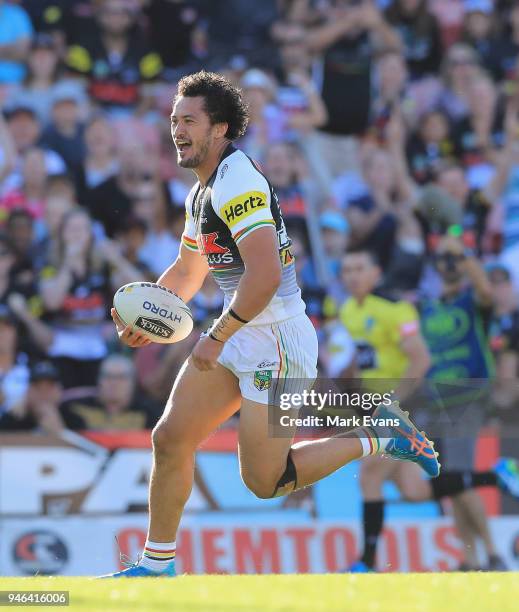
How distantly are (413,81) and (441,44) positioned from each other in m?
0.64

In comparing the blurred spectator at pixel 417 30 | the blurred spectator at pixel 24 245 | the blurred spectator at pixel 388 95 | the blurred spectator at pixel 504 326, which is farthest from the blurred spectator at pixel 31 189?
the blurred spectator at pixel 417 30

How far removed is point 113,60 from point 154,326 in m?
7.41

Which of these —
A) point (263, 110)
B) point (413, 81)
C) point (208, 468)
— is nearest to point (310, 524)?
point (208, 468)

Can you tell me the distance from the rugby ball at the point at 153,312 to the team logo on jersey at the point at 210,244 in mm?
318

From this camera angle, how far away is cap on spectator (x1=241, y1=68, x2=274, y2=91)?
43.0ft

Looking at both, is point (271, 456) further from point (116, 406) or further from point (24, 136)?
point (24, 136)

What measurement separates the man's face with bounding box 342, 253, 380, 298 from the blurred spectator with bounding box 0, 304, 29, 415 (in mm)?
2935

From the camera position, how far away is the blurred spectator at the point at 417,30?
1461 centimetres

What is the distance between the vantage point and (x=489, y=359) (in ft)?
39.0

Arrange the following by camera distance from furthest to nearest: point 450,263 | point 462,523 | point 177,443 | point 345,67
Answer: point 345,67
point 450,263
point 462,523
point 177,443

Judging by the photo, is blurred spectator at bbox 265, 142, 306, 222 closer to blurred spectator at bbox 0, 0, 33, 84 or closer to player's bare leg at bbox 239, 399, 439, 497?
blurred spectator at bbox 0, 0, 33, 84

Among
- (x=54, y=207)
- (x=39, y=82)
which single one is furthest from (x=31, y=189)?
(x=39, y=82)

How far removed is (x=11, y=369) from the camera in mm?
A: 11148

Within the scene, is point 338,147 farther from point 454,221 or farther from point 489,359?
point 489,359
